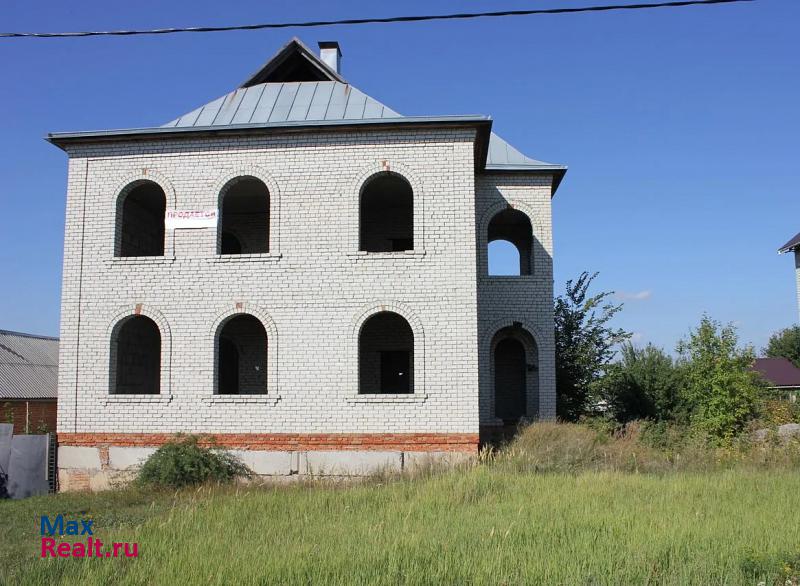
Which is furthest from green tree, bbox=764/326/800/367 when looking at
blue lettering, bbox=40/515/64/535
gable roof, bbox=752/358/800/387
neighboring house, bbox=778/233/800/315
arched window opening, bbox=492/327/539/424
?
blue lettering, bbox=40/515/64/535

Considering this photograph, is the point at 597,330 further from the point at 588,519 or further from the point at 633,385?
the point at 588,519

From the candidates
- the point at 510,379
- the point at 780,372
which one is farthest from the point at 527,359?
the point at 780,372

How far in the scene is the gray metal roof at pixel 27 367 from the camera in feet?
91.2

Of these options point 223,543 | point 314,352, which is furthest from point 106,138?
point 223,543

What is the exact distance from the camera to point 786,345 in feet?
217

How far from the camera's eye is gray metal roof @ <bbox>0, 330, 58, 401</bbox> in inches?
1094

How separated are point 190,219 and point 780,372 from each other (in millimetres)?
50253

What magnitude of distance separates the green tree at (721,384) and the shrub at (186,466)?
10.3 metres

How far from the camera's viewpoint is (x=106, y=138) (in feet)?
48.9

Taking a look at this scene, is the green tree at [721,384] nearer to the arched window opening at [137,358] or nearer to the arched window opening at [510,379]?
the arched window opening at [510,379]

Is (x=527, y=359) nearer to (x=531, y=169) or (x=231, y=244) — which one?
(x=531, y=169)

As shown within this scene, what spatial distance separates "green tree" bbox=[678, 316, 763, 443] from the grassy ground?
4.80m

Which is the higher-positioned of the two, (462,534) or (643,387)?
(643,387)

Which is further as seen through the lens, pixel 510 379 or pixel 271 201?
pixel 510 379
